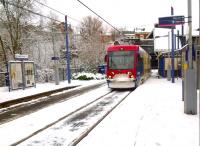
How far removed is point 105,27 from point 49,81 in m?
57.6

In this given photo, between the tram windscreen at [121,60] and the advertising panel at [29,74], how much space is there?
20.9 ft

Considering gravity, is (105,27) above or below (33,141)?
above

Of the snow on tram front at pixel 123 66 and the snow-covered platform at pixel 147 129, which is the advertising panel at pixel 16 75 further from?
the snow-covered platform at pixel 147 129

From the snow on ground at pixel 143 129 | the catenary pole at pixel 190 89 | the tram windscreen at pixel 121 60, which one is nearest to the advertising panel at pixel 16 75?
the tram windscreen at pixel 121 60

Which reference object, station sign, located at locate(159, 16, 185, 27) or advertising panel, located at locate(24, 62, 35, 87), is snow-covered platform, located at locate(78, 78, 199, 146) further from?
advertising panel, located at locate(24, 62, 35, 87)

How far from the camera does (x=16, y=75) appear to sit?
21.5 metres

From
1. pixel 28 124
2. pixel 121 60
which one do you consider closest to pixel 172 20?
pixel 28 124

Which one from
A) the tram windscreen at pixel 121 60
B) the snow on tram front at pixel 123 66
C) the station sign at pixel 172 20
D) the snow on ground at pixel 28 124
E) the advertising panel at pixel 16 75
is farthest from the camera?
the advertising panel at pixel 16 75

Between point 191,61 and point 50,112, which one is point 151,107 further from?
point 50,112

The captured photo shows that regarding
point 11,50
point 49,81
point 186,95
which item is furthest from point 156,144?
point 11,50

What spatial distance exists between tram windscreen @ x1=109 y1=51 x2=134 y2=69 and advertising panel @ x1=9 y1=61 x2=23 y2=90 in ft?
21.1

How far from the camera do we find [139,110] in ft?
36.8

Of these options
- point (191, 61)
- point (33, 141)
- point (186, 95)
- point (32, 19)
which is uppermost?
point (32, 19)

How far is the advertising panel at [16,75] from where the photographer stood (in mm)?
20953
